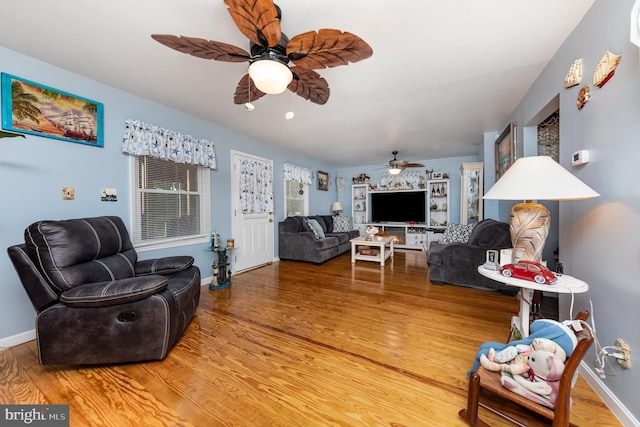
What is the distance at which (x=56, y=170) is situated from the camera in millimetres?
2053

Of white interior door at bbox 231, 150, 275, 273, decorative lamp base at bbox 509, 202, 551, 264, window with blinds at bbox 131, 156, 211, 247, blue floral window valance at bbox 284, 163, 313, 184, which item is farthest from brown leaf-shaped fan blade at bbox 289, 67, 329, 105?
blue floral window valance at bbox 284, 163, 313, 184

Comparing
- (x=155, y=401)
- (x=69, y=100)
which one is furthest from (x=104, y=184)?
(x=155, y=401)

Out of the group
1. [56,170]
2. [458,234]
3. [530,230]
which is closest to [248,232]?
[56,170]

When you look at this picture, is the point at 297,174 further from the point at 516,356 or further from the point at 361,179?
the point at 516,356

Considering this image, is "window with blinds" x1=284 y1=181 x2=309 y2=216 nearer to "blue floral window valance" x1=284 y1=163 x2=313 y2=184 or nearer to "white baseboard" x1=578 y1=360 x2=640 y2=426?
"blue floral window valance" x1=284 y1=163 x2=313 y2=184

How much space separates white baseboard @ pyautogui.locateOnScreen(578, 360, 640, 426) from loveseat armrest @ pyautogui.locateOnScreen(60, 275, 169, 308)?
272cm

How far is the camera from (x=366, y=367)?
1.56 metres

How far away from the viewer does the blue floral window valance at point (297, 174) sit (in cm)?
495

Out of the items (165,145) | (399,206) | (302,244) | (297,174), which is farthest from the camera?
(399,206)

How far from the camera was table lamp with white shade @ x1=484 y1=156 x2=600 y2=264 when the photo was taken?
122 cm

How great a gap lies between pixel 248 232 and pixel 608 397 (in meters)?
4.07

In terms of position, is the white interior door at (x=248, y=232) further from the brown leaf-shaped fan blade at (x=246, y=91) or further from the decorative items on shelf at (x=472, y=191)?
the decorative items on shelf at (x=472, y=191)

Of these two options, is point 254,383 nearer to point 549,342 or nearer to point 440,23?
point 549,342

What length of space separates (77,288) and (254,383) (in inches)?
53.0
